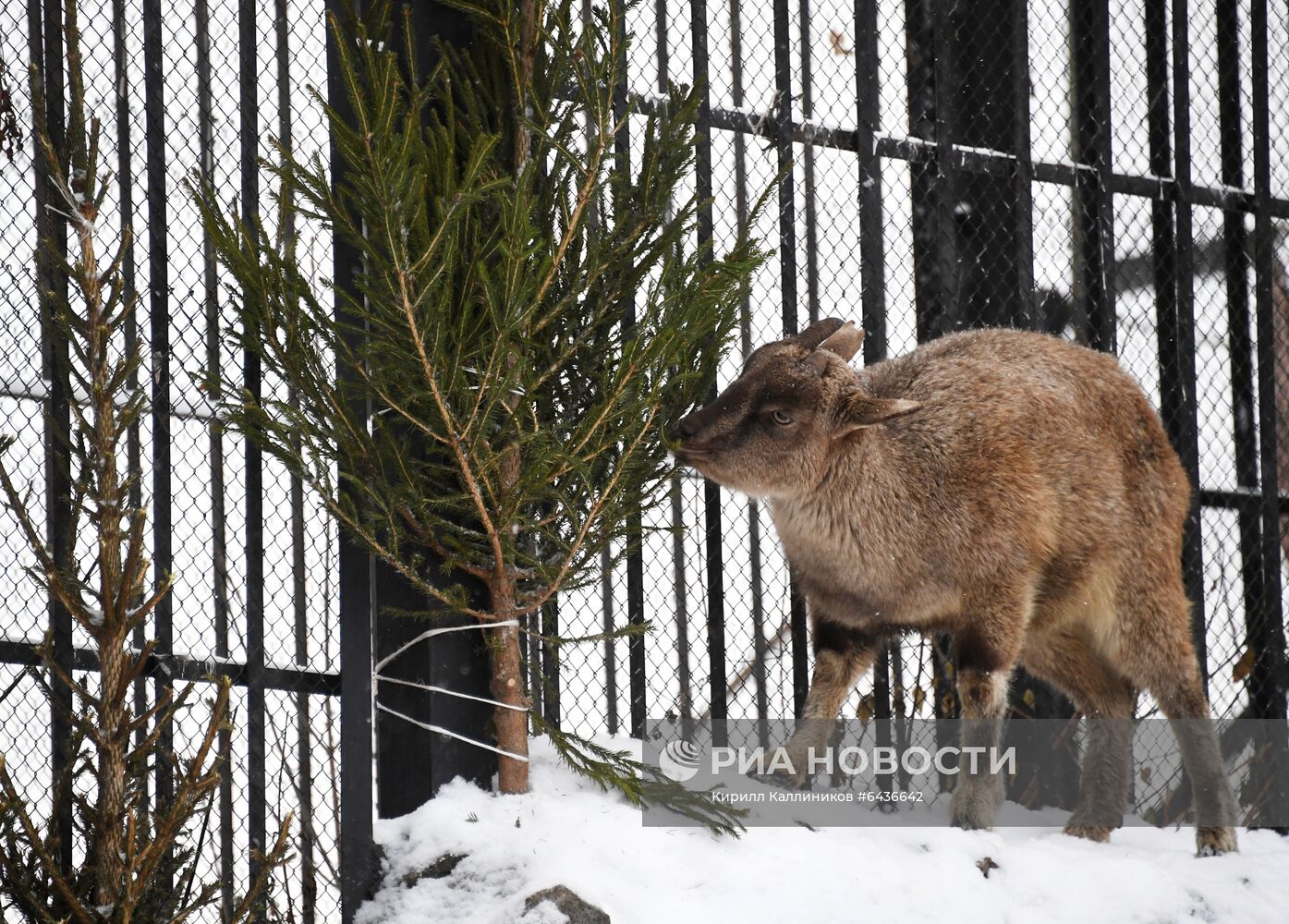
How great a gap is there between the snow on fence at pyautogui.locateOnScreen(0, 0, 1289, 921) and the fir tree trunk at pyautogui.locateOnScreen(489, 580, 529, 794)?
1.34 ft

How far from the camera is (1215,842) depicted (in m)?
5.18

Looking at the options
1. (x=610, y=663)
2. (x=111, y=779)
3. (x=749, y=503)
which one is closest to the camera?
(x=111, y=779)

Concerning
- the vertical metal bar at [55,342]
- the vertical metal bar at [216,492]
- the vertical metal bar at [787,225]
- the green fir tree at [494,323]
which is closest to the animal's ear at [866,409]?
the green fir tree at [494,323]

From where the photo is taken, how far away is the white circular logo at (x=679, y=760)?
4.72 metres

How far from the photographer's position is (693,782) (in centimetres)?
482

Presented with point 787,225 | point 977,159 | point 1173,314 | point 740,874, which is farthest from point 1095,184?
point 740,874

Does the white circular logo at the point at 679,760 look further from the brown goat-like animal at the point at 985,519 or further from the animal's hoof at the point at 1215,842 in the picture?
the animal's hoof at the point at 1215,842

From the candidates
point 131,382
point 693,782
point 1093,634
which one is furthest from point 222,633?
point 1093,634

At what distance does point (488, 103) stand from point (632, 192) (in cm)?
57

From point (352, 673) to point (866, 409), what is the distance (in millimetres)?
1951

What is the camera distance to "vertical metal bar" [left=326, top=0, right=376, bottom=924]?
4.27 metres

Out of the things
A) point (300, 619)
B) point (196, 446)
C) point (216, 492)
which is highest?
point (196, 446)

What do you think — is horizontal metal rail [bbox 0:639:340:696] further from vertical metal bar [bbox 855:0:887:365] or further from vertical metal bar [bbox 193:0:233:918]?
vertical metal bar [bbox 855:0:887:365]

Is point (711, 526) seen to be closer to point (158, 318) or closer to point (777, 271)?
point (777, 271)
